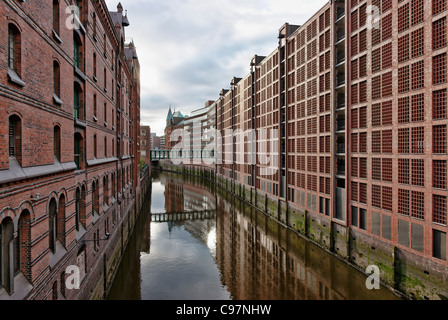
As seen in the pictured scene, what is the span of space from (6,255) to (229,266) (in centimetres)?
1494

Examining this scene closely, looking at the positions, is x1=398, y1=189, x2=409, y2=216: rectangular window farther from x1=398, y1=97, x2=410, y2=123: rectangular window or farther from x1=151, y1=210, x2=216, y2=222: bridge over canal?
x1=151, y1=210, x2=216, y2=222: bridge over canal

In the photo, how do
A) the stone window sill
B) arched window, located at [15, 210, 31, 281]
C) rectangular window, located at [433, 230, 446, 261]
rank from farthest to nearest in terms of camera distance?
rectangular window, located at [433, 230, 446, 261] < arched window, located at [15, 210, 31, 281] < the stone window sill

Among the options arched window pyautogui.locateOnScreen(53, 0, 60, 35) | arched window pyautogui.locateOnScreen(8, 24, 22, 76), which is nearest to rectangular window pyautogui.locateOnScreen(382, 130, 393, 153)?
arched window pyautogui.locateOnScreen(53, 0, 60, 35)

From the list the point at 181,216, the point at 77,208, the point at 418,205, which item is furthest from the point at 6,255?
the point at 181,216

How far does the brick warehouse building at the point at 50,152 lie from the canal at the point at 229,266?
3.17 meters

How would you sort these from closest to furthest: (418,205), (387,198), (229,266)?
(418,205)
(387,198)
(229,266)

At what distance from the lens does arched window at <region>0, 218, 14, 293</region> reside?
6.89m

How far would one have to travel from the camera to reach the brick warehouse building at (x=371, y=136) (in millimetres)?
13398

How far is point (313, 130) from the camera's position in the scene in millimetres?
24625

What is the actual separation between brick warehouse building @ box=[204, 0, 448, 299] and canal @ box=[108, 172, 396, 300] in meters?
1.82

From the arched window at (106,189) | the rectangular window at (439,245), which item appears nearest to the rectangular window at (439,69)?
the rectangular window at (439,245)

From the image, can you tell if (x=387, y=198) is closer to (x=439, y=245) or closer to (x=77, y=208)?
(x=439, y=245)

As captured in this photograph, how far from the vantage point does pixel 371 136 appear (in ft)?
57.6
